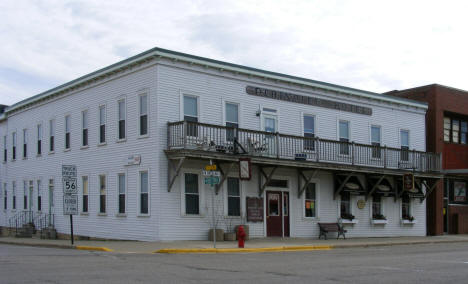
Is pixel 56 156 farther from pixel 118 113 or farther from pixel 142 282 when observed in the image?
pixel 142 282

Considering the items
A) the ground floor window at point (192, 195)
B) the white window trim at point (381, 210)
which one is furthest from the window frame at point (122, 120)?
the white window trim at point (381, 210)

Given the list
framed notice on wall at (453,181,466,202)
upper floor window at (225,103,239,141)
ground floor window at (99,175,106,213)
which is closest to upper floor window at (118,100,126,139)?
ground floor window at (99,175,106,213)

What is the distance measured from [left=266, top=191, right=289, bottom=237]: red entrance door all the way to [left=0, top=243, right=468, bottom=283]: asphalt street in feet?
32.5

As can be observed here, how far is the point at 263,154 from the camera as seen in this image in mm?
25578

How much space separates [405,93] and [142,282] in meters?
29.1

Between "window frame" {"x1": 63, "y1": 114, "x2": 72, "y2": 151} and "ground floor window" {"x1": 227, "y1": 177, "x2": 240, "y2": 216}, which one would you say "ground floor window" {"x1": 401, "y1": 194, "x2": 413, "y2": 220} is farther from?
"window frame" {"x1": 63, "y1": 114, "x2": 72, "y2": 151}

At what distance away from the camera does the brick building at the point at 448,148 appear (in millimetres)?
35188

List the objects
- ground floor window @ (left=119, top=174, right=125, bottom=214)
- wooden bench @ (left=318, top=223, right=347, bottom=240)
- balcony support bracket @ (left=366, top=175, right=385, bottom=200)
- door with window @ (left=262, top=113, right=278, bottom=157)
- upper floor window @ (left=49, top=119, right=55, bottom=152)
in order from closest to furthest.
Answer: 1. door with window @ (left=262, top=113, right=278, bottom=157)
2. ground floor window @ (left=119, top=174, right=125, bottom=214)
3. wooden bench @ (left=318, top=223, right=347, bottom=240)
4. balcony support bracket @ (left=366, top=175, right=385, bottom=200)
5. upper floor window @ (left=49, top=119, right=55, bottom=152)

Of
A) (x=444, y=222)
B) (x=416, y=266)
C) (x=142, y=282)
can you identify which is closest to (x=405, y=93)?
(x=444, y=222)

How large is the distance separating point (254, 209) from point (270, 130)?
391 cm

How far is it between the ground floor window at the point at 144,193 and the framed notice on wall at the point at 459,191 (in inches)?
830

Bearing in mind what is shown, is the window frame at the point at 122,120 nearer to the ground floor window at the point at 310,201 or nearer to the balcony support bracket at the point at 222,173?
the balcony support bracket at the point at 222,173

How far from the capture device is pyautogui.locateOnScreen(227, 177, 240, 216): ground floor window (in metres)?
26.0

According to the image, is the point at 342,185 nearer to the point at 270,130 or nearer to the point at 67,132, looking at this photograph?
the point at 270,130
